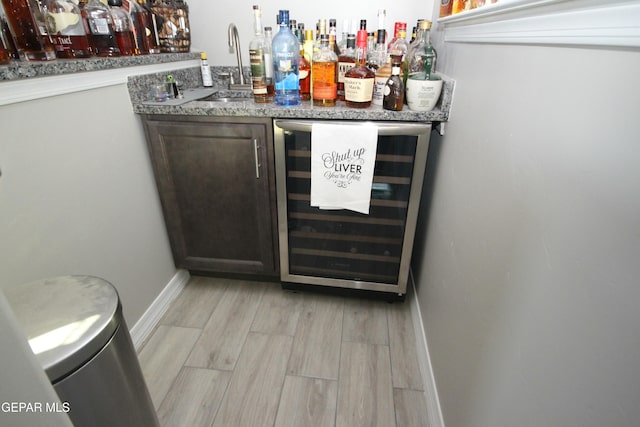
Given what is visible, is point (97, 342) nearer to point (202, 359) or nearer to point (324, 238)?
point (202, 359)

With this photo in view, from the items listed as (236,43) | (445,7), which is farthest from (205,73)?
(445,7)

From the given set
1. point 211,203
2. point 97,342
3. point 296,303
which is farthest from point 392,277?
point 97,342

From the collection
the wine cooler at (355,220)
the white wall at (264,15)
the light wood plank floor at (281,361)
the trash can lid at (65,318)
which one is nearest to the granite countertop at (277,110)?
the wine cooler at (355,220)

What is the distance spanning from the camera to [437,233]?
119 centimetres

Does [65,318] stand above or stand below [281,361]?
above

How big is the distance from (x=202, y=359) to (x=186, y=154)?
0.83 m

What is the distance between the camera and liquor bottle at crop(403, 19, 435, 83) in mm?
1219

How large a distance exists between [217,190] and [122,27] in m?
0.72

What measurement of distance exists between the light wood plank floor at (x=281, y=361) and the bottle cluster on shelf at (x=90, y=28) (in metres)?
1.10

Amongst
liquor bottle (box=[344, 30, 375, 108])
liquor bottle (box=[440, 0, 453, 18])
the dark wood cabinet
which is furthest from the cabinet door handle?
liquor bottle (box=[440, 0, 453, 18])

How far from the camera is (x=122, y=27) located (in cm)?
126

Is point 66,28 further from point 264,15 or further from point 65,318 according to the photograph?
point 65,318

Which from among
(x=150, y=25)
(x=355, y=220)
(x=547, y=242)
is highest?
(x=150, y=25)

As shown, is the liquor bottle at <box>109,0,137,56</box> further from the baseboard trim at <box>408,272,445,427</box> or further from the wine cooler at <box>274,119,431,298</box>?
the baseboard trim at <box>408,272,445,427</box>
